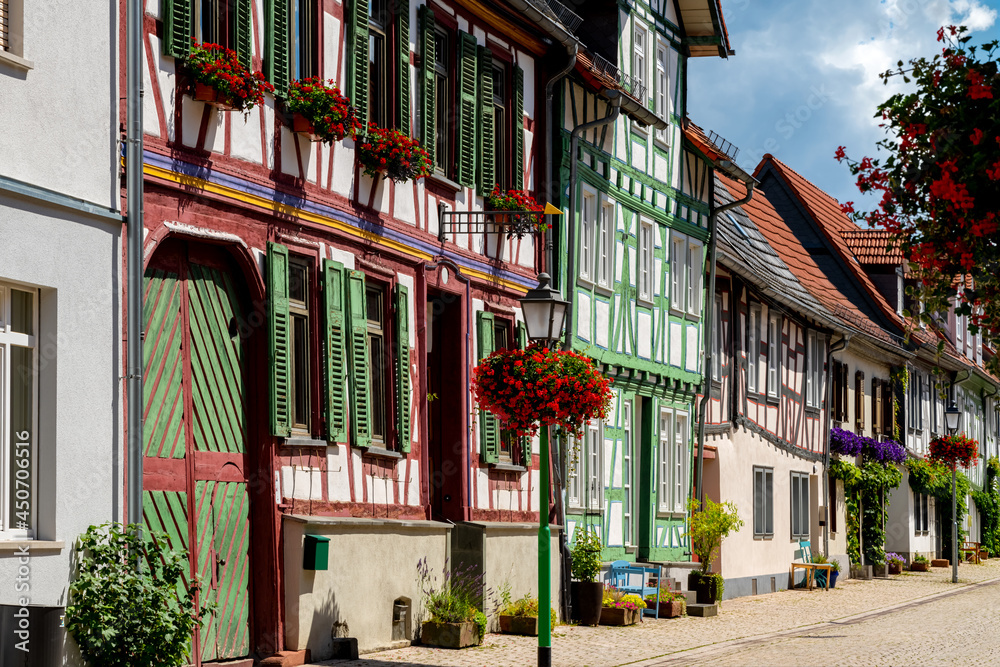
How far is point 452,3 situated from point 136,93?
612cm

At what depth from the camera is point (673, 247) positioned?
78.0 ft

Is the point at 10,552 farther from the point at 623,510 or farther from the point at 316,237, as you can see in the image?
the point at 623,510

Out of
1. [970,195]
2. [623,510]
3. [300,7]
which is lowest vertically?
[623,510]

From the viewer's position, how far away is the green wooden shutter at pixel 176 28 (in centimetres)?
1151

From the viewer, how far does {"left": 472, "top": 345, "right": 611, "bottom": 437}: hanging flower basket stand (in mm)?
13227

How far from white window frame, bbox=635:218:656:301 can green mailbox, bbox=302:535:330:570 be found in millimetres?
9832

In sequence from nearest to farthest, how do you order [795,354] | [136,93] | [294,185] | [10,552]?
1. [10,552]
2. [136,93]
3. [294,185]
4. [795,354]

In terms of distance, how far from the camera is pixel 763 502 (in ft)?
92.3

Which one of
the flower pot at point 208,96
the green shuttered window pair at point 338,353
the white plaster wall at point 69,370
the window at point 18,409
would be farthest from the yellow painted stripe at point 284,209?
the window at point 18,409

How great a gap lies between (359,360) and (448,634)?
275 centimetres

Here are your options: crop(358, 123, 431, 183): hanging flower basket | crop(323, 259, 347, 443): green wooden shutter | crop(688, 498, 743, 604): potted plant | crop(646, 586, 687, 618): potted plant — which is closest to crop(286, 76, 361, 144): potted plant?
crop(358, 123, 431, 183): hanging flower basket

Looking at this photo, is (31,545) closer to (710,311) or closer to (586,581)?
(586,581)

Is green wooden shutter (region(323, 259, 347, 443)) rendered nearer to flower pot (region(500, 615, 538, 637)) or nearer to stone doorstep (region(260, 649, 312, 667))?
stone doorstep (region(260, 649, 312, 667))

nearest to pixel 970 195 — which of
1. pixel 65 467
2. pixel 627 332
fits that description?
pixel 65 467
